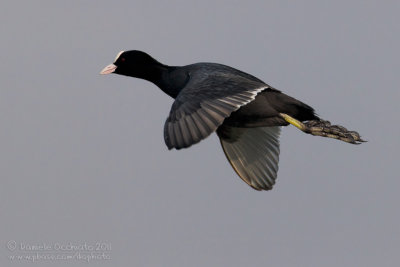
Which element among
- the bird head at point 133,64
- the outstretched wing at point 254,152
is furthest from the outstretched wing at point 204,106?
the outstretched wing at point 254,152

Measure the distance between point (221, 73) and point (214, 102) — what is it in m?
1.64

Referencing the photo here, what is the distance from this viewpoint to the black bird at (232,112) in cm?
1095

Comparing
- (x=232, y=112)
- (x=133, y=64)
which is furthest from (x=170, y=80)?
(x=232, y=112)

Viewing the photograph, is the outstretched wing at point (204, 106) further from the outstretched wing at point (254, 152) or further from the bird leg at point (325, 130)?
the outstretched wing at point (254, 152)

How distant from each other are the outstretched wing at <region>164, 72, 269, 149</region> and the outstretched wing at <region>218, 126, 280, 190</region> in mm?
2158

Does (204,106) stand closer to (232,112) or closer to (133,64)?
(232,112)

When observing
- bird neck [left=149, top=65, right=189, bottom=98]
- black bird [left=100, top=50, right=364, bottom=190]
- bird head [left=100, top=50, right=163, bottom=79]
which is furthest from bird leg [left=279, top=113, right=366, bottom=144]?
bird head [left=100, top=50, right=163, bottom=79]

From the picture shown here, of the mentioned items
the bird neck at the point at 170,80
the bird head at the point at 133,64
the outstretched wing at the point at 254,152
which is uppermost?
the bird head at the point at 133,64

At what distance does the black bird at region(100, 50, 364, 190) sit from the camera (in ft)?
35.9

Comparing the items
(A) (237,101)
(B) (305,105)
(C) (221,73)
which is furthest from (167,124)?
(B) (305,105)

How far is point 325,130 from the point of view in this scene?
13547 mm

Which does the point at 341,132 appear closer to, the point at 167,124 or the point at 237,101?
the point at 237,101

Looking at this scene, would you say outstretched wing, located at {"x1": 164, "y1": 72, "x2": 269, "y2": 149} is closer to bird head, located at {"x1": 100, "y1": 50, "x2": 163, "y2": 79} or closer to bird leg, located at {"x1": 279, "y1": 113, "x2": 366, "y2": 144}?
bird leg, located at {"x1": 279, "y1": 113, "x2": 366, "y2": 144}

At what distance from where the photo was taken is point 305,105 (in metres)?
13.2
